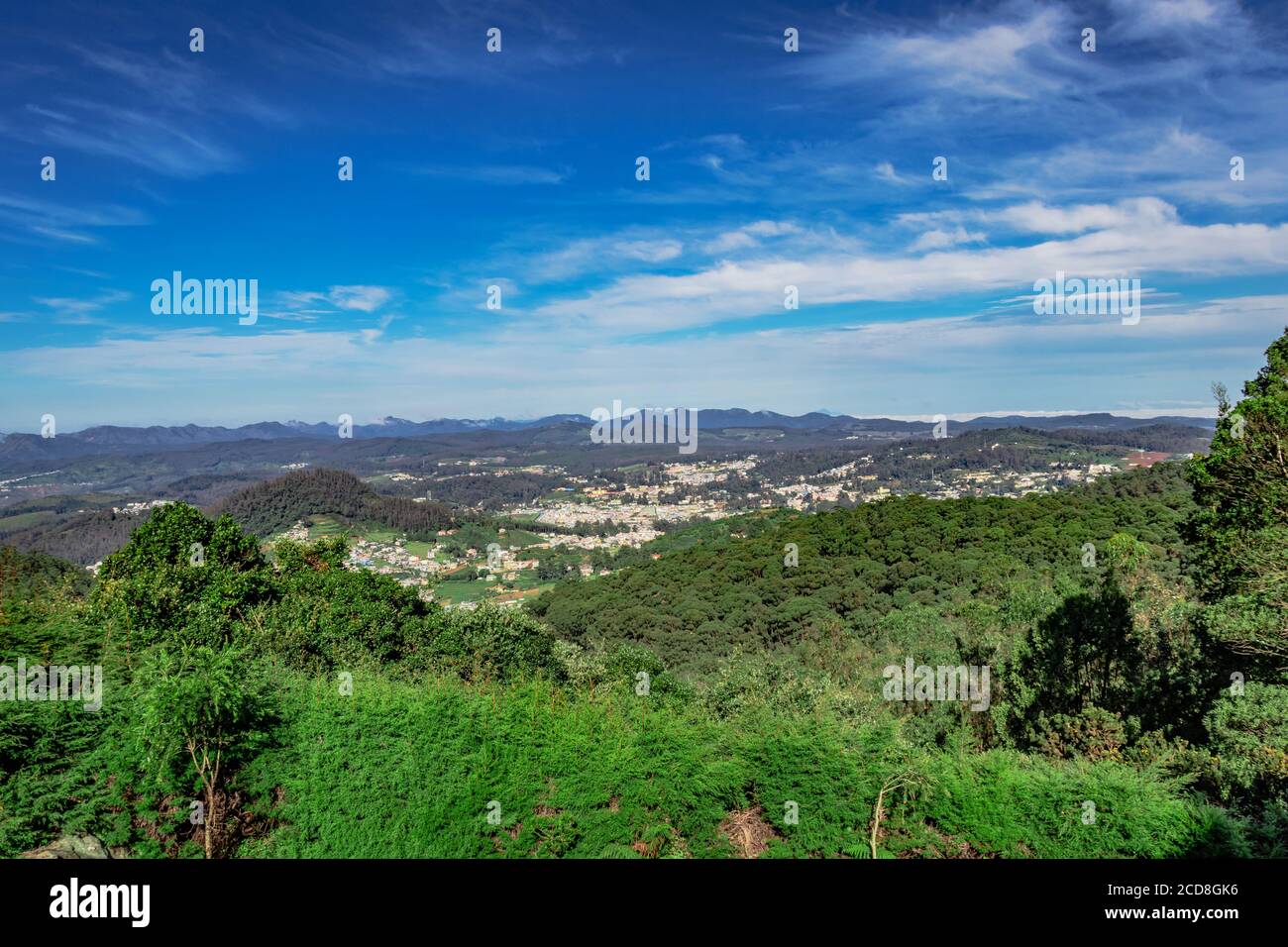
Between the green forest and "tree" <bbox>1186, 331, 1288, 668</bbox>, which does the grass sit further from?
"tree" <bbox>1186, 331, 1288, 668</bbox>

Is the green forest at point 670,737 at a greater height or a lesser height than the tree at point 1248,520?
lesser

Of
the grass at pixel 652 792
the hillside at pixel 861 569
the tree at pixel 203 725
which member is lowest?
the hillside at pixel 861 569

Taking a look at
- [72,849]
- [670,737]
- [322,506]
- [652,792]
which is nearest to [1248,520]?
[670,737]

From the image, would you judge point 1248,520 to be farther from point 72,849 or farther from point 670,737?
point 72,849

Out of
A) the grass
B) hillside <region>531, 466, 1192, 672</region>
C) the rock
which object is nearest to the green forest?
the grass

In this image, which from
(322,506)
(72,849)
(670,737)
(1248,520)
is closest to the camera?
(72,849)

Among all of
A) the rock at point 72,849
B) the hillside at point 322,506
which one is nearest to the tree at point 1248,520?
the rock at point 72,849

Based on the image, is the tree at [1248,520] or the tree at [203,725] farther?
the tree at [1248,520]

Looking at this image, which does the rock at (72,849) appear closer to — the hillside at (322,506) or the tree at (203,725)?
the tree at (203,725)
